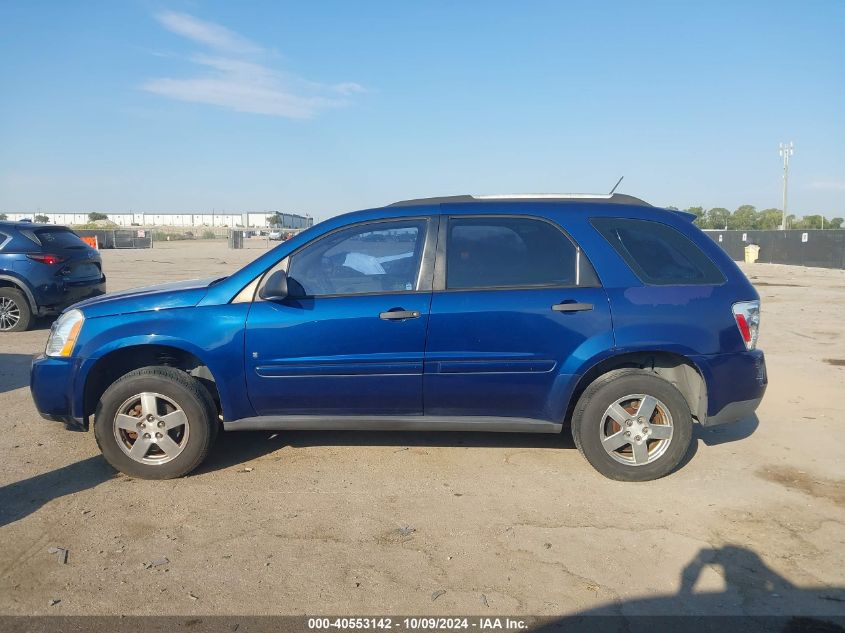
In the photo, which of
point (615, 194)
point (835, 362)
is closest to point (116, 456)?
point (615, 194)

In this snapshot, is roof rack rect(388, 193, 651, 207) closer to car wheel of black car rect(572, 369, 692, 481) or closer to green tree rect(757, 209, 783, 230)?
car wheel of black car rect(572, 369, 692, 481)

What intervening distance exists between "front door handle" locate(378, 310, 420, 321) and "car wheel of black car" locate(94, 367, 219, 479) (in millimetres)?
1296

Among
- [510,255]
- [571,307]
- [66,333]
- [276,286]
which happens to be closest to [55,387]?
[66,333]

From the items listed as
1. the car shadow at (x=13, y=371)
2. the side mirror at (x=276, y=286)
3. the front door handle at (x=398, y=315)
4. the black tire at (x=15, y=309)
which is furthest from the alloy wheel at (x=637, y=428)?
the black tire at (x=15, y=309)

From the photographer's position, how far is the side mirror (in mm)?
4301

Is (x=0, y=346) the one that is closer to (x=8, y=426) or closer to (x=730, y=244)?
(x=8, y=426)

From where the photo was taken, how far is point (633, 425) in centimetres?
443

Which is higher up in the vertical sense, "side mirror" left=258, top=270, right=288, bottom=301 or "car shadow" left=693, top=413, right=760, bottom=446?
"side mirror" left=258, top=270, right=288, bottom=301

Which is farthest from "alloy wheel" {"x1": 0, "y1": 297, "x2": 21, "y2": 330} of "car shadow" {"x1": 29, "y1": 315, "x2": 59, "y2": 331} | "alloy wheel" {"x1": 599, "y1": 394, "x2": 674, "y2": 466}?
"alloy wheel" {"x1": 599, "y1": 394, "x2": 674, "y2": 466}

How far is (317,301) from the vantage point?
4434 mm

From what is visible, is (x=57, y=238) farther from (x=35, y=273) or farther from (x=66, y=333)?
(x=66, y=333)

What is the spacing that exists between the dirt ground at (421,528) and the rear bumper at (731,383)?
481 millimetres

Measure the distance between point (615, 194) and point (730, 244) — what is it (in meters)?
34.9

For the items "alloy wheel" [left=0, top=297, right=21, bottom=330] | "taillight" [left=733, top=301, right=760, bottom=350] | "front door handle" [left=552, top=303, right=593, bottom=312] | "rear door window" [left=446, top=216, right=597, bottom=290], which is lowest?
"alloy wheel" [left=0, top=297, right=21, bottom=330]
